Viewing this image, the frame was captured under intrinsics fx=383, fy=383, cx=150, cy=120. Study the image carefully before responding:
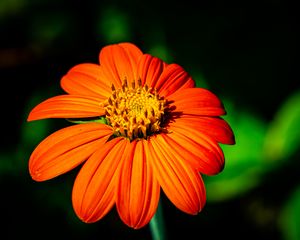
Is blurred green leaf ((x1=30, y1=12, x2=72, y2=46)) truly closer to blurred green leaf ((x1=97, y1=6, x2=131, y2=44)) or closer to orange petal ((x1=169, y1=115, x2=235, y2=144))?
blurred green leaf ((x1=97, y1=6, x2=131, y2=44))

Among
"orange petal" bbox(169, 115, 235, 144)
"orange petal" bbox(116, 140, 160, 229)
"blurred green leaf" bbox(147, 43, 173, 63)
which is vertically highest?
"blurred green leaf" bbox(147, 43, 173, 63)

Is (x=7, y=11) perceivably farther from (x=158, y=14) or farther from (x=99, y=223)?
(x=99, y=223)

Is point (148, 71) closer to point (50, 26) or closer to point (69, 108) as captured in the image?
point (69, 108)

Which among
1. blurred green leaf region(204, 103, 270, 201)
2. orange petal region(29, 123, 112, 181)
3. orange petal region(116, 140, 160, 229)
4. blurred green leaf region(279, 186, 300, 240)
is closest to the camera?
orange petal region(116, 140, 160, 229)

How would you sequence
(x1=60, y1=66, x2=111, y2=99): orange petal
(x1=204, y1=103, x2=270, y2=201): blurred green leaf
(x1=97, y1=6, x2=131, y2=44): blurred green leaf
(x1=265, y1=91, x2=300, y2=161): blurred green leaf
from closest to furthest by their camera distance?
1. (x1=60, y1=66, x2=111, y2=99): orange petal
2. (x1=204, y1=103, x2=270, y2=201): blurred green leaf
3. (x1=265, y1=91, x2=300, y2=161): blurred green leaf
4. (x1=97, y1=6, x2=131, y2=44): blurred green leaf

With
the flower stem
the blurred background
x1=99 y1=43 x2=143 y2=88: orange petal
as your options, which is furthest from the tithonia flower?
the blurred background

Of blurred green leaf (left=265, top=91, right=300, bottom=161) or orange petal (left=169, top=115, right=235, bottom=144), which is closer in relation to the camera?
orange petal (left=169, top=115, right=235, bottom=144)

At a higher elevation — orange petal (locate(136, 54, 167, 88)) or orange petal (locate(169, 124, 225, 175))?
orange petal (locate(136, 54, 167, 88))
